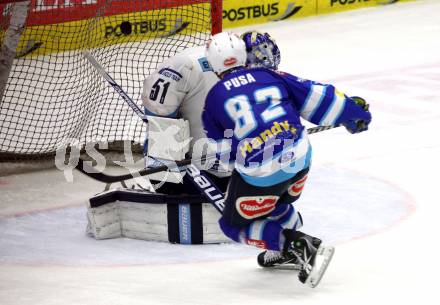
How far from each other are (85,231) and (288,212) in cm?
112

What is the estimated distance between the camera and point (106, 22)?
716cm

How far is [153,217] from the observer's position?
5160mm

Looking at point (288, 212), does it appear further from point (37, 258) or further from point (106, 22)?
point (106, 22)

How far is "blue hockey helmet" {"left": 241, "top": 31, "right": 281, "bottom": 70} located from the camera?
4617 mm

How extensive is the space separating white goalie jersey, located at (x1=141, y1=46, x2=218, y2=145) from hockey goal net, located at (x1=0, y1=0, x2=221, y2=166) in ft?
3.59

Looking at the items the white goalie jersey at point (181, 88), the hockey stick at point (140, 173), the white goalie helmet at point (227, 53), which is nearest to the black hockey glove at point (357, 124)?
the hockey stick at point (140, 173)

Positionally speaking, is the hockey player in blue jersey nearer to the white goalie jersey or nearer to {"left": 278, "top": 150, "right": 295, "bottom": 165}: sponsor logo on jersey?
{"left": 278, "top": 150, "right": 295, "bottom": 165}: sponsor logo on jersey

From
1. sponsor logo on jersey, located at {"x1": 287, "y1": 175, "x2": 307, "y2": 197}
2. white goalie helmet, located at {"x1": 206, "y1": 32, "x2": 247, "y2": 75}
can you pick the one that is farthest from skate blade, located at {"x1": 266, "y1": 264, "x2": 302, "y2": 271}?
white goalie helmet, located at {"x1": 206, "y1": 32, "x2": 247, "y2": 75}

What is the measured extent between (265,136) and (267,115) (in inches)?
3.2

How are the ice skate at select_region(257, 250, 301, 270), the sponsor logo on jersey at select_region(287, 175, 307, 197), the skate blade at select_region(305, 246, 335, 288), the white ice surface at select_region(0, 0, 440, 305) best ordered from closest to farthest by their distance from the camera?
1. the skate blade at select_region(305, 246, 335, 288)
2. the white ice surface at select_region(0, 0, 440, 305)
3. the sponsor logo on jersey at select_region(287, 175, 307, 197)
4. the ice skate at select_region(257, 250, 301, 270)

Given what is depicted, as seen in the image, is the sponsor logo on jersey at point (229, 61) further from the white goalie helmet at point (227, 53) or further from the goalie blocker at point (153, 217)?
the goalie blocker at point (153, 217)

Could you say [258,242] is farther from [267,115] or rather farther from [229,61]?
[229,61]

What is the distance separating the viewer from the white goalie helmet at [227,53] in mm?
4465

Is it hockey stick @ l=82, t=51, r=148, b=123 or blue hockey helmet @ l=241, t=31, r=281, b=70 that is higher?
blue hockey helmet @ l=241, t=31, r=281, b=70
